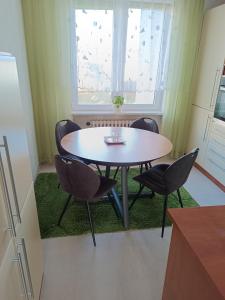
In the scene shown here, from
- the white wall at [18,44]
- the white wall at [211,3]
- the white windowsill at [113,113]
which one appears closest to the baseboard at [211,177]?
the white windowsill at [113,113]

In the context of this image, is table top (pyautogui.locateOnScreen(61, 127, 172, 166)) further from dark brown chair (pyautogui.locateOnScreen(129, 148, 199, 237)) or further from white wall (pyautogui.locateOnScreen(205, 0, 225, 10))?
white wall (pyautogui.locateOnScreen(205, 0, 225, 10))

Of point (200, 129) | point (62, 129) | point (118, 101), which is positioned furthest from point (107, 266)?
point (200, 129)

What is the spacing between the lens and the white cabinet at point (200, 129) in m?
3.17

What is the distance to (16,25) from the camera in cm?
244

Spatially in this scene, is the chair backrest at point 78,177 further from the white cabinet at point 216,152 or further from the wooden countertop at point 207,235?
the white cabinet at point 216,152

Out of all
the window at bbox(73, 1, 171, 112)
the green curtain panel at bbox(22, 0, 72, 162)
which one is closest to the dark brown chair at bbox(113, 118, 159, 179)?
the window at bbox(73, 1, 171, 112)

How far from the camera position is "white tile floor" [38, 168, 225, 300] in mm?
1567

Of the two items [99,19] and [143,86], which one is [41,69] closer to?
[99,19]

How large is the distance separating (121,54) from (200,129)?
5.38 feet

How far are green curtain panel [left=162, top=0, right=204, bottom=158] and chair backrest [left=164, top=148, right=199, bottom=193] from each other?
173 centimetres

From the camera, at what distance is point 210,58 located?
3.05 m

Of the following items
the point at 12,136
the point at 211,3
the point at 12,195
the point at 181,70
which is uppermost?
the point at 211,3

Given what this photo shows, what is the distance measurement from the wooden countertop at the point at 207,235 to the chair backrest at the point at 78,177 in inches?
31.7

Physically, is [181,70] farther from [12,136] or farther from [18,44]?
[12,136]
